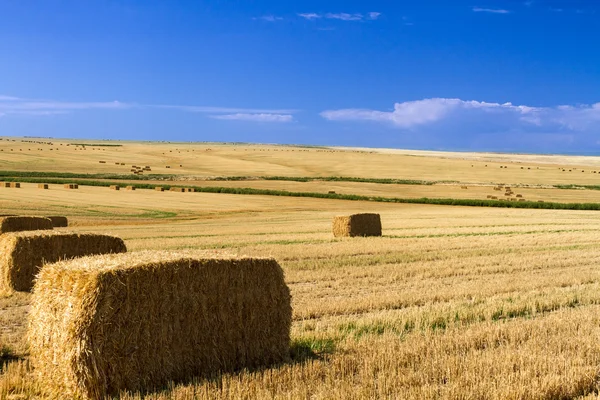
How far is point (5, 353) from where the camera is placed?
29.8 ft

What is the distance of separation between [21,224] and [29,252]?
23.4 feet

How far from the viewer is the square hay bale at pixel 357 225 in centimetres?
2805

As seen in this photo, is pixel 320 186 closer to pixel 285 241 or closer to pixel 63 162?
pixel 63 162

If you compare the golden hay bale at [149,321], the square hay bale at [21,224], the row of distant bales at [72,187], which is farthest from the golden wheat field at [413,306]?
the row of distant bales at [72,187]

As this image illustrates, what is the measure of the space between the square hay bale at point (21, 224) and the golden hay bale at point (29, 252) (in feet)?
20.0

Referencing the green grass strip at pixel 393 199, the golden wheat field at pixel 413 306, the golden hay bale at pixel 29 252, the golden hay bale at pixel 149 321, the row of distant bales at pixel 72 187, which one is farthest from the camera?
the green grass strip at pixel 393 199

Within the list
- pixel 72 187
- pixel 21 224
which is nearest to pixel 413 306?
pixel 21 224

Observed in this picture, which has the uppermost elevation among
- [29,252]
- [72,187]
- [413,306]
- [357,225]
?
[72,187]

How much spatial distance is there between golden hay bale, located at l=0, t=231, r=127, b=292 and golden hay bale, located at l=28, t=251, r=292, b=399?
699 centimetres

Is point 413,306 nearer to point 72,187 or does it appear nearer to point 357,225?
point 357,225

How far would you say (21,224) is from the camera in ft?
69.1

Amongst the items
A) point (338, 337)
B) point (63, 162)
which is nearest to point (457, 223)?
point (338, 337)

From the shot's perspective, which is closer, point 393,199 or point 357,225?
point 357,225

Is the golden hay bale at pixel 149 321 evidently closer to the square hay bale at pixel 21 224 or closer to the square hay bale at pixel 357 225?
the square hay bale at pixel 21 224
